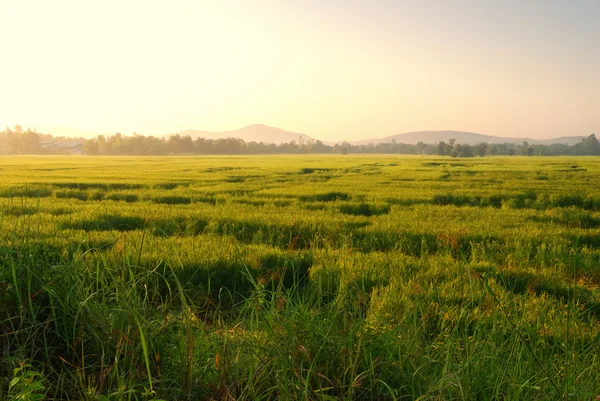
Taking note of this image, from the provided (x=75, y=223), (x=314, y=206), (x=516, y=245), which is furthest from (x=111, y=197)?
(x=516, y=245)

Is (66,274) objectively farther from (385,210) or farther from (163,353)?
(385,210)

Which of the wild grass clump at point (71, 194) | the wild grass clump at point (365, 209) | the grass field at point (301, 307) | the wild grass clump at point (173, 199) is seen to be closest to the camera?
the grass field at point (301, 307)

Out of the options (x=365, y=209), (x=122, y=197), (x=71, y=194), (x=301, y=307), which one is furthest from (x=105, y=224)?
(x=71, y=194)

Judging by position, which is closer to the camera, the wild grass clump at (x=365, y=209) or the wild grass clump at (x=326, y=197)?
the wild grass clump at (x=365, y=209)

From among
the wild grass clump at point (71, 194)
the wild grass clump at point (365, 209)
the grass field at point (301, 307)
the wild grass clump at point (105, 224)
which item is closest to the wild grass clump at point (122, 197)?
the wild grass clump at point (71, 194)

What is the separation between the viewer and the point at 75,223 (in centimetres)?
930

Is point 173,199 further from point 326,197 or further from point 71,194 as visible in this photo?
point 326,197

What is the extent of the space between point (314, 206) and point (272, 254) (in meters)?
6.62

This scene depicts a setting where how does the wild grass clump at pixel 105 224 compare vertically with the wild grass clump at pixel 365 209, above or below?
above

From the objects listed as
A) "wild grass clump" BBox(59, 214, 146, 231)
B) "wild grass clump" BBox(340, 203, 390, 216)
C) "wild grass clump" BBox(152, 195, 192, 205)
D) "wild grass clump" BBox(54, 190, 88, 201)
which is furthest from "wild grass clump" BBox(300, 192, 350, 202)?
"wild grass clump" BBox(54, 190, 88, 201)

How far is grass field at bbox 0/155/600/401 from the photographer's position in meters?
2.25

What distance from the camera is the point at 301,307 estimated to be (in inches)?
106

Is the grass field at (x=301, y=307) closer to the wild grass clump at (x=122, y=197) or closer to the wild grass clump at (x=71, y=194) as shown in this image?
the wild grass clump at (x=122, y=197)

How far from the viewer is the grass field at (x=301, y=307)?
225cm
